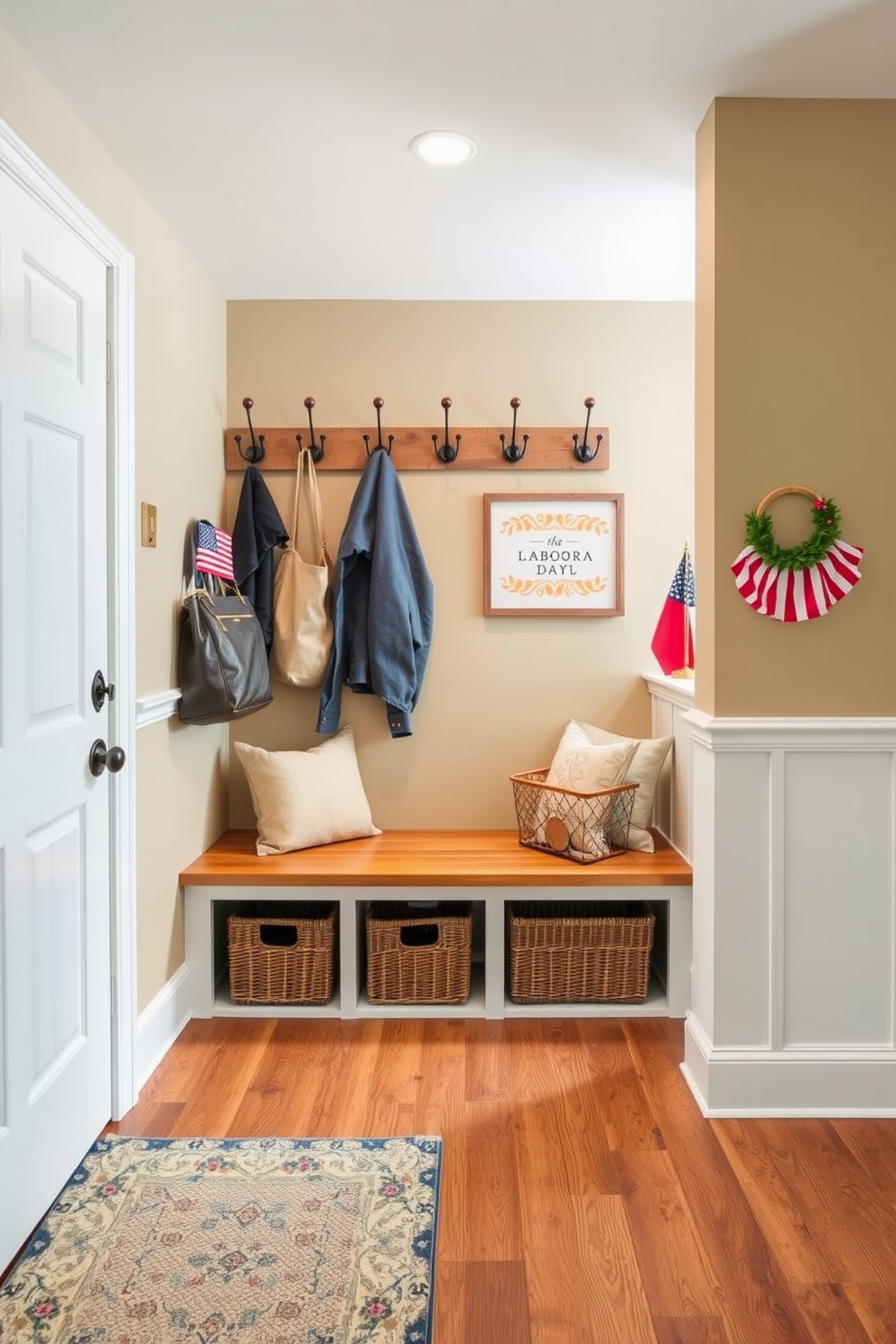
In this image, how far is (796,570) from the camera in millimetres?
2271

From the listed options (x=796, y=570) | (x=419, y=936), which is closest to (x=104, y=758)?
(x=419, y=936)

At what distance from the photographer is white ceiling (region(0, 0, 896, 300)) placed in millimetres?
1906

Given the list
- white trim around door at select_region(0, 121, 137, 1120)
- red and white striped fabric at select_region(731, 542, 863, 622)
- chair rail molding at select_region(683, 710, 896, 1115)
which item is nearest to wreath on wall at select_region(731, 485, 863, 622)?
red and white striped fabric at select_region(731, 542, 863, 622)

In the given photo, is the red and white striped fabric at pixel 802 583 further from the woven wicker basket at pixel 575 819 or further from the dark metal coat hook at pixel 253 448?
the dark metal coat hook at pixel 253 448

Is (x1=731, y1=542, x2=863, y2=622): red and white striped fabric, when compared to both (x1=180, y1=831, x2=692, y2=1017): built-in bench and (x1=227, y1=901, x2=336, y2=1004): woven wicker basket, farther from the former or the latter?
(x1=227, y1=901, x2=336, y2=1004): woven wicker basket

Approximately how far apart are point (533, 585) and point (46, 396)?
1904 mm

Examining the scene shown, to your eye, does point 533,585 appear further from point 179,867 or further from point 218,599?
point 179,867

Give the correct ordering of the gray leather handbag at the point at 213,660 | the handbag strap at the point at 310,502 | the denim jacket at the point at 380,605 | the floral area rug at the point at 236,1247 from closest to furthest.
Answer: the floral area rug at the point at 236,1247
the gray leather handbag at the point at 213,660
the denim jacket at the point at 380,605
the handbag strap at the point at 310,502

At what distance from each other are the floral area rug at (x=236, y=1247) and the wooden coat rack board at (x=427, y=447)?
219cm

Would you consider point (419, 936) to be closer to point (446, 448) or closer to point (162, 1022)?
point (162, 1022)

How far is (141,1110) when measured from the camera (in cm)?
236

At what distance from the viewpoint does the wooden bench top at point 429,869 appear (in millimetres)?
2871

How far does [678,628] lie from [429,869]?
119cm

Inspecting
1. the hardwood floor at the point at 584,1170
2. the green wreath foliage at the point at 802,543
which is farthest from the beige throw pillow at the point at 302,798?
the green wreath foliage at the point at 802,543
